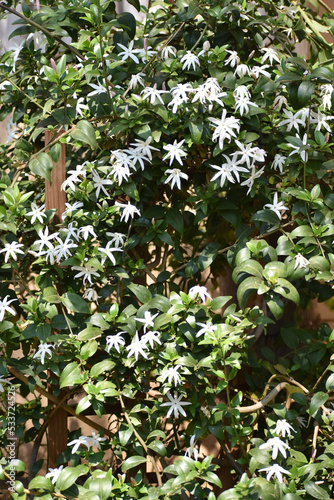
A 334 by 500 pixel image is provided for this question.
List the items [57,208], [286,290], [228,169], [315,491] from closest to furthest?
1. [315,491]
2. [286,290]
3. [228,169]
4. [57,208]

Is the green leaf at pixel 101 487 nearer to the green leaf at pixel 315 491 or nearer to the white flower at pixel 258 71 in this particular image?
the green leaf at pixel 315 491

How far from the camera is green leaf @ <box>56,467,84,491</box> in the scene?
120 centimetres

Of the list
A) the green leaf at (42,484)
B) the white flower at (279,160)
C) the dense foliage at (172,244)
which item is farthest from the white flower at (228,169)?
the green leaf at (42,484)

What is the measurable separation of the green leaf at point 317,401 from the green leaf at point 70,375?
0.54 meters

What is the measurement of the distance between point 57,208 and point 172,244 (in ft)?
1.06

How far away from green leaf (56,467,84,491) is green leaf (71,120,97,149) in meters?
0.74

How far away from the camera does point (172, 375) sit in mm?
1237

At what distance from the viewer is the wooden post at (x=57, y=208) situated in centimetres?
145

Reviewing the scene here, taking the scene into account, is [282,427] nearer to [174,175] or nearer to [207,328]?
[207,328]

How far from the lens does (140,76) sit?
4.79 ft

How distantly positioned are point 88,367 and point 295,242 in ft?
2.05

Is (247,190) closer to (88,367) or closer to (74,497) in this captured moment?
(88,367)

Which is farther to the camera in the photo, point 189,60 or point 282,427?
point 189,60

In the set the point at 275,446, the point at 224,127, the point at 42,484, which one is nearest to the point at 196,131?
the point at 224,127
